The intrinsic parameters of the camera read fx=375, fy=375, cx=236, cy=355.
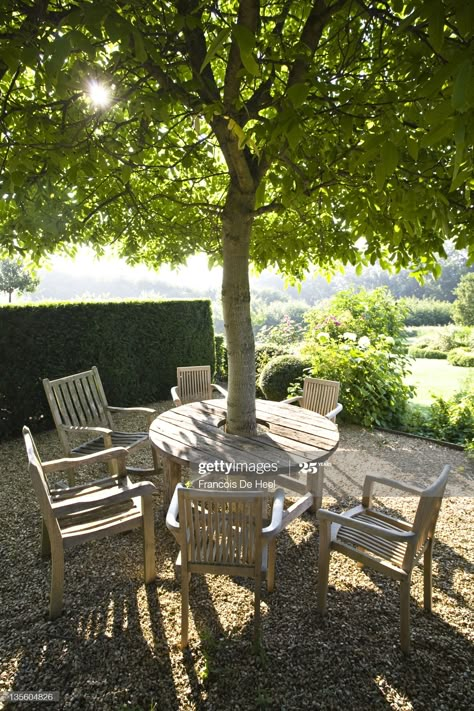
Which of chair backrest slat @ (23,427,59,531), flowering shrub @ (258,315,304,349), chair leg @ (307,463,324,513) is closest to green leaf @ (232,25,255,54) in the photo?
chair backrest slat @ (23,427,59,531)

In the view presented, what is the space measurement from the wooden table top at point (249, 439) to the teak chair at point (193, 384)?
1.09 meters

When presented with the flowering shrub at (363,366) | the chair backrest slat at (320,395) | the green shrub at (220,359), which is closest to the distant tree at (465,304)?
the flowering shrub at (363,366)

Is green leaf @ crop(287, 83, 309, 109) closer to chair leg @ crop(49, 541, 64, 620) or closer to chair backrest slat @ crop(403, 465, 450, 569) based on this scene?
chair backrest slat @ crop(403, 465, 450, 569)

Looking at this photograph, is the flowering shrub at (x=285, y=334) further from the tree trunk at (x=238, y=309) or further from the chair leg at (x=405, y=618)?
the chair leg at (x=405, y=618)

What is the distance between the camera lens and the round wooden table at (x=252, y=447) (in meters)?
2.37

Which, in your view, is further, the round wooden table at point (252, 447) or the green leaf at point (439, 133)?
the round wooden table at point (252, 447)

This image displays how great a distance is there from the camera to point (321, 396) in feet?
13.4

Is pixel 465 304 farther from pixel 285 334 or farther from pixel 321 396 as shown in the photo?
pixel 321 396

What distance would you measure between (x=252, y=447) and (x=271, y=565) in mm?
746

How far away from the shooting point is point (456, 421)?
18.1 feet

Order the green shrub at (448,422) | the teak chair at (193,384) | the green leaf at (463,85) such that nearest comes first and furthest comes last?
the green leaf at (463,85) → the teak chair at (193,384) → the green shrub at (448,422)

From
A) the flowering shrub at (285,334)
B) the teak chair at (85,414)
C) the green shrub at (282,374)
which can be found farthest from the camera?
the flowering shrub at (285,334)

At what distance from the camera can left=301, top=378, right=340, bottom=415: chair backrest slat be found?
3.98 metres

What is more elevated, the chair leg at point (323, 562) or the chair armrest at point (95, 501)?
the chair armrest at point (95, 501)
